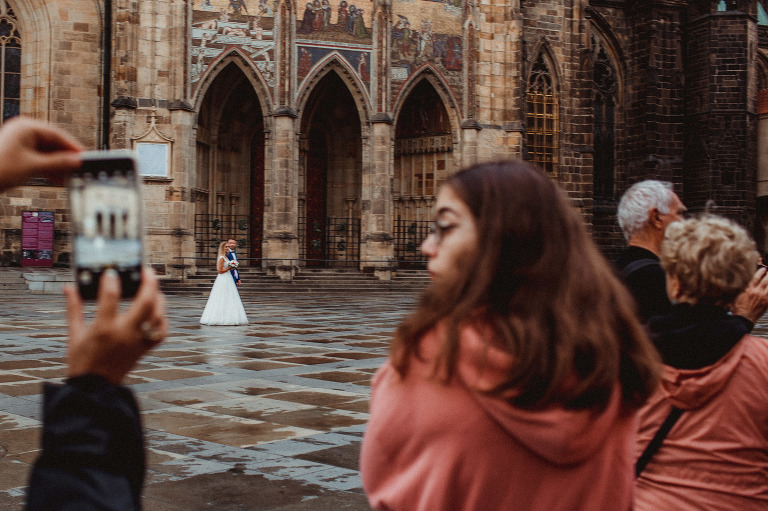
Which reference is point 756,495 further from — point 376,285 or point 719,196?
point 719,196

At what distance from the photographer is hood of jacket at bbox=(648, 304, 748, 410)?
7.48 feet

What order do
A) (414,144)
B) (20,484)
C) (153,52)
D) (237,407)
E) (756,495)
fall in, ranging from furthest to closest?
1. (414,144)
2. (153,52)
3. (237,407)
4. (20,484)
5. (756,495)

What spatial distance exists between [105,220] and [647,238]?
8.89 ft

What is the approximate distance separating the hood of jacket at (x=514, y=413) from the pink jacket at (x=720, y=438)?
40.8 inches

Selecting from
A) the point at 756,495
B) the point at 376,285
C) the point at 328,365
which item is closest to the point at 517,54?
the point at 376,285

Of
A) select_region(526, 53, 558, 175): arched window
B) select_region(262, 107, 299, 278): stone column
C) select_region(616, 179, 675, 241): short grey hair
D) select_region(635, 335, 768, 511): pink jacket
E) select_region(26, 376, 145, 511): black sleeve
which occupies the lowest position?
select_region(635, 335, 768, 511): pink jacket

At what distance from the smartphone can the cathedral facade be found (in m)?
20.2

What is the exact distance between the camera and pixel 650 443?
2.38m

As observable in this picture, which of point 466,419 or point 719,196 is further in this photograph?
point 719,196

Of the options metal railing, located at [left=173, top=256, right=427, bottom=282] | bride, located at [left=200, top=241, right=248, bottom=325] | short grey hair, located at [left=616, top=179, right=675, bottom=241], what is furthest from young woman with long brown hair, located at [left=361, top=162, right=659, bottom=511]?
metal railing, located at [left=173, top=256, right=427, bottom=282]

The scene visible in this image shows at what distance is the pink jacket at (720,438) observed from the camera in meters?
2.28

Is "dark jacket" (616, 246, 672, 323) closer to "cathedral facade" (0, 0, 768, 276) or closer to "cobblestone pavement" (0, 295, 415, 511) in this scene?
"cobblestone pavement" (0, 295, 415, 511)

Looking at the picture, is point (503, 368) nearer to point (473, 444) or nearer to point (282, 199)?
point (473, 444)

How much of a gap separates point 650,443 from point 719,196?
100 ft
